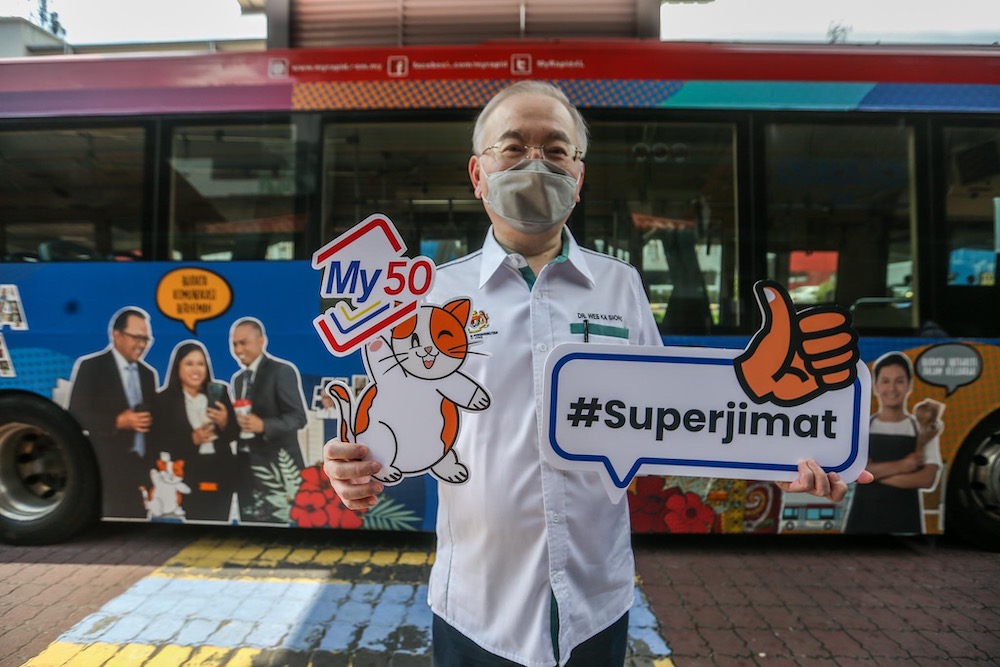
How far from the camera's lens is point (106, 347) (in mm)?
3838

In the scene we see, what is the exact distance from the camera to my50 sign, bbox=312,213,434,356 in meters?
1.27

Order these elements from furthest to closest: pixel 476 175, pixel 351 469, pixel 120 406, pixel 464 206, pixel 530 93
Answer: pixel 120 406, pixel 464 206, pixel 476 175, pixel 530 93, pixel 351 469

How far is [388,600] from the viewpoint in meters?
3.45

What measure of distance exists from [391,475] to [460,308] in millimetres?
392

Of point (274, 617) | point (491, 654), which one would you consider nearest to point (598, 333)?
point (491, 654)

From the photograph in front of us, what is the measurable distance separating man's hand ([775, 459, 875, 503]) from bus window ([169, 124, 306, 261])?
3288 mm

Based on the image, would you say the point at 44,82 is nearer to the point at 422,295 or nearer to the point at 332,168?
the point at 332,168

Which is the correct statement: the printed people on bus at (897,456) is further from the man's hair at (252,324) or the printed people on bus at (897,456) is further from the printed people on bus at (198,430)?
the printed people on bus at (198,430)

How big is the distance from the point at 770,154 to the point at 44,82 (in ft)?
15.7

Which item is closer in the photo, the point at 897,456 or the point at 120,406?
the point at 897,456

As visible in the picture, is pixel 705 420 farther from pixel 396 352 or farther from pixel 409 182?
pixel 409 182

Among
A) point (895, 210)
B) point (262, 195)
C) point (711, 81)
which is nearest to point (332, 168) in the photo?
point (262, 195)

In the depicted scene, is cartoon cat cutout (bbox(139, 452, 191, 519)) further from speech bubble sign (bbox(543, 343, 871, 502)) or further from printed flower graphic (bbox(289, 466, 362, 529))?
speech bubble sign (bbox(543, 343, 871, 502))

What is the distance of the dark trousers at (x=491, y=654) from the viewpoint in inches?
52.2
